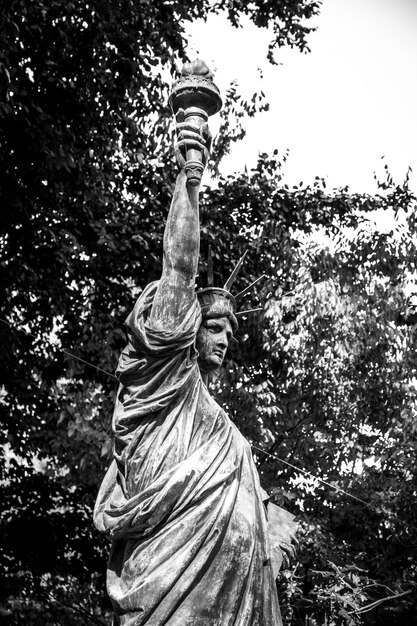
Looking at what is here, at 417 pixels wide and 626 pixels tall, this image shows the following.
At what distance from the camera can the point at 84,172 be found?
13039mm

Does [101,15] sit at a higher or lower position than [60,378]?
higher

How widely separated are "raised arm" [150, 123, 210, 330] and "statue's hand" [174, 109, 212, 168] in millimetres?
175

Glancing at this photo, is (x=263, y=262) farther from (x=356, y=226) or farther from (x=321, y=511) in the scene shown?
(x=321, y=511)

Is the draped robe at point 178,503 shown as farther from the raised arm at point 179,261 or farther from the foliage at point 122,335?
the foliage at point 122,335

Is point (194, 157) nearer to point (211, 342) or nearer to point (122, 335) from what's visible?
point (211, 342)

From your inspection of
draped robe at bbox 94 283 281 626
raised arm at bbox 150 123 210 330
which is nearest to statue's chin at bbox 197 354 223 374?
draped robe at bbox 94 283 281 626

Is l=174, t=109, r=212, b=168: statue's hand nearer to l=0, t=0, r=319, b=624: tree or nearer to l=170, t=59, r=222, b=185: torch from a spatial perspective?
Result: l=170, t=59, r=222, b=185: torch

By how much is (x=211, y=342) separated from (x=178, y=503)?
1.06m

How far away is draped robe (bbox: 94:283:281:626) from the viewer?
4.37 m

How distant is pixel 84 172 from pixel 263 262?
2.75 m

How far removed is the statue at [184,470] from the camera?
440cm

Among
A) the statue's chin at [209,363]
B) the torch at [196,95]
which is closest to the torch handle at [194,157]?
the torch at [196,95]

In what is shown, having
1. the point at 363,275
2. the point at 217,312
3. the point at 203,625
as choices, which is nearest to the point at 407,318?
the point at 363,275

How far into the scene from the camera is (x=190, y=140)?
16.8 feet
